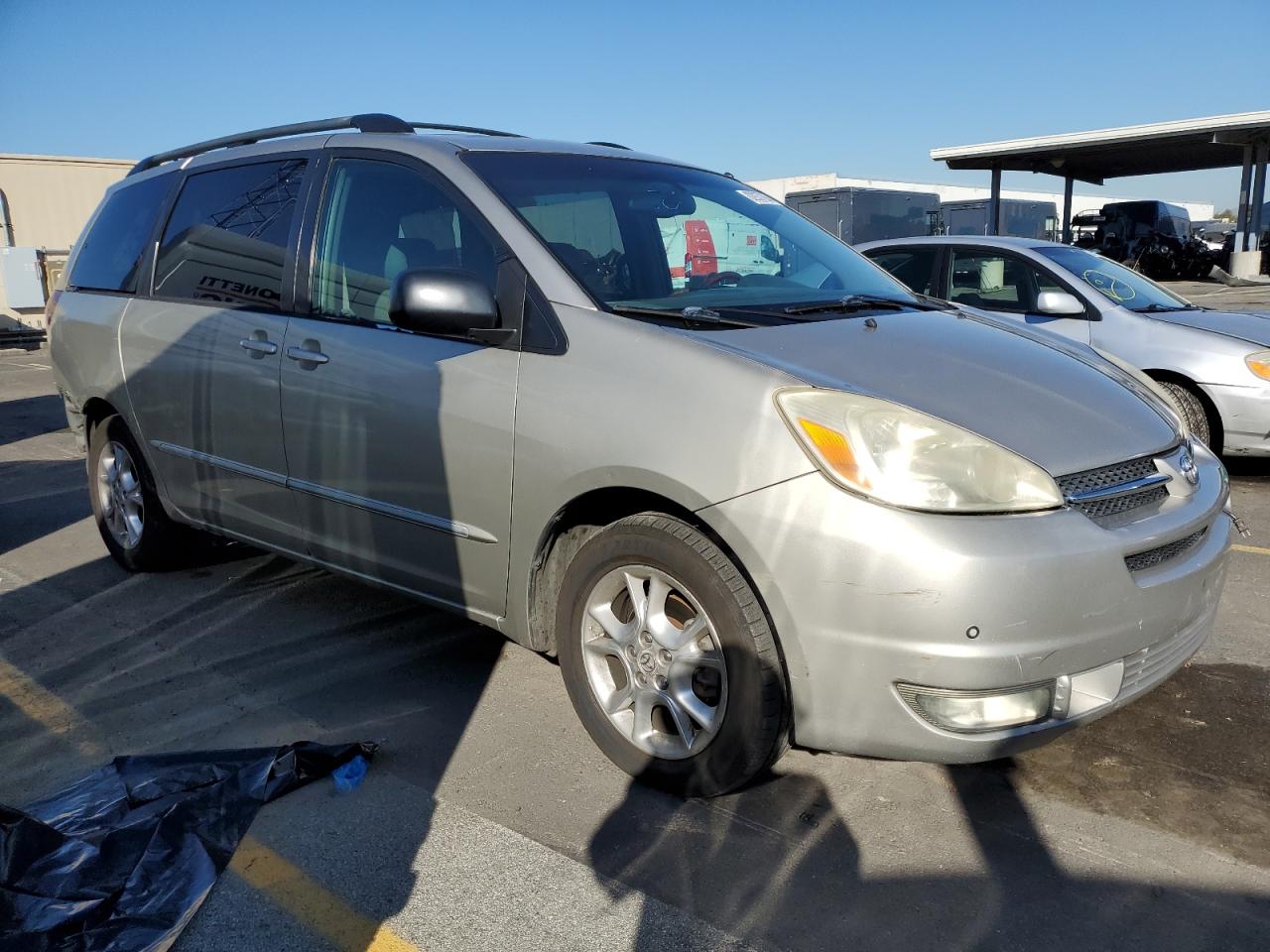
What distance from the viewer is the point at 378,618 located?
14.8ft

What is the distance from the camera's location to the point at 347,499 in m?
3.71

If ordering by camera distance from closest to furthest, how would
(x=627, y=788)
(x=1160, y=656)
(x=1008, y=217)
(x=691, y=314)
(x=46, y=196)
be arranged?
(x=1160, y=656) → (x=627, y=788) → (x=691, y=314) → (x=46, y=196) → (x=1008, y=217)

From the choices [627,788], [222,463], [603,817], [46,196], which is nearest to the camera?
[603,817]

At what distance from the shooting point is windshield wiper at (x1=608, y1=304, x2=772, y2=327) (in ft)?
10.2

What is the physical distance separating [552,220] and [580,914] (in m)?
2.09

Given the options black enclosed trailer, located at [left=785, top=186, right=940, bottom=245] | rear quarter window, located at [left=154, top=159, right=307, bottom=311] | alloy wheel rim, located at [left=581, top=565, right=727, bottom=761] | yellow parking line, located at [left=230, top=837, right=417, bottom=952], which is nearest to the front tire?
alloy wheel rim, located at [left=581, top=565, right=727, bottom=761]

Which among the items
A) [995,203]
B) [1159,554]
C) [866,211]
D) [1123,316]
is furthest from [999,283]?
[995,203]

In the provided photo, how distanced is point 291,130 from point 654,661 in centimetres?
283

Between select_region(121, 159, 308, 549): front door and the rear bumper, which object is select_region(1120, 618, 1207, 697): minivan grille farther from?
the rear bumper

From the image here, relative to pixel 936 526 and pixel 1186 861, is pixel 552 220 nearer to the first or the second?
pixel 936 526

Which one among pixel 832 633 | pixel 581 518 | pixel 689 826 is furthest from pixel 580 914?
pixel 581 518

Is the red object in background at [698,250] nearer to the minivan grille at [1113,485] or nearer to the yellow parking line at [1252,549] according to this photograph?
the minivan grille at [1113,485]

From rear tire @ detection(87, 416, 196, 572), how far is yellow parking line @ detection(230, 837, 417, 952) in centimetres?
262

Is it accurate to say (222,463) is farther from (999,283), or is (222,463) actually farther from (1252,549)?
(999,283)
